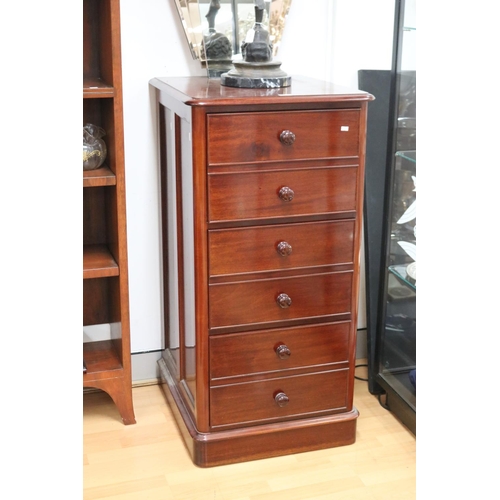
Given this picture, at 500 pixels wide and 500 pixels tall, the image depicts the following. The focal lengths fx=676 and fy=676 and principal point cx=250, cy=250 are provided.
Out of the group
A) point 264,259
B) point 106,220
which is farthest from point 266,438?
point 106,220

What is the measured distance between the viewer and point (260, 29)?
5.95 ft

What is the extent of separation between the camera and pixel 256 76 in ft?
5.85

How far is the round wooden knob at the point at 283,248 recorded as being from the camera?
1.76 m

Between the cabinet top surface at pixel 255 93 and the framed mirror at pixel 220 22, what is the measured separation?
0.16 metres

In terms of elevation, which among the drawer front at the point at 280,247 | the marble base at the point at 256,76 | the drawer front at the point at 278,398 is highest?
the marble base at the point at 256,76

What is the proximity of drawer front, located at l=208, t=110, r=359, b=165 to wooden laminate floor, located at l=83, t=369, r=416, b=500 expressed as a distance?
85 cm

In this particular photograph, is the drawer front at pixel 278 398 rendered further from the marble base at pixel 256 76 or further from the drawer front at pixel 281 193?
the marble base at pixel 256 76

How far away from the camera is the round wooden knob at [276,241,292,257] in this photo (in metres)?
1.76

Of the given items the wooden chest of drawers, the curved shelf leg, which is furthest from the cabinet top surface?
the curved shelf leg

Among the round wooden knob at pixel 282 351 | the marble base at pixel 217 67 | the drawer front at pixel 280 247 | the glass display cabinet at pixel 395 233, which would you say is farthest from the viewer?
the marble base at pixel 217 67

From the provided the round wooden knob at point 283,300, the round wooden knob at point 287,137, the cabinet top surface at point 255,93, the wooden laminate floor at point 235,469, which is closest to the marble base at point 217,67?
the cabinet top surface at point 255,93
